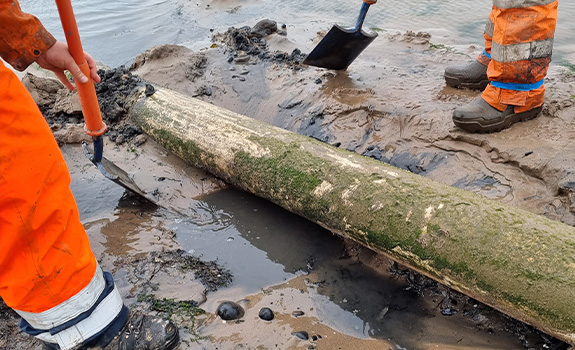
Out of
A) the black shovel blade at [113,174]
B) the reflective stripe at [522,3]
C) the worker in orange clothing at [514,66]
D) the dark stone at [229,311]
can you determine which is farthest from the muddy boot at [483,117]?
the black shovel blade at [113,174]

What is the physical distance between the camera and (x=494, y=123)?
334 centimetres

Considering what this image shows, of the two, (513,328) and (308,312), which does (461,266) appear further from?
(308,312)

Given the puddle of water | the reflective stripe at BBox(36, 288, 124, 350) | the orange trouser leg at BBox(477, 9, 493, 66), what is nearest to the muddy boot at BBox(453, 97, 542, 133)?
the orange trouser leg at BBox(477, 9, 493, 66)

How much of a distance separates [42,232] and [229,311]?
3.62 feet

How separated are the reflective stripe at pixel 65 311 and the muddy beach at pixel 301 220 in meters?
0.52

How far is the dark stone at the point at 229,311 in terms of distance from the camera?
2.36 m

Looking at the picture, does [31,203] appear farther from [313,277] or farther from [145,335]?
[313,277]

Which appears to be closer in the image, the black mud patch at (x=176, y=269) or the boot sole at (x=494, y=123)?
the black mud patch at (x=176, y=269)

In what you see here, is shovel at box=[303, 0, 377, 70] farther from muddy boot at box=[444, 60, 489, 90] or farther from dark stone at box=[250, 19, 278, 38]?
dark stone at box=[250, 19, 278, 38]

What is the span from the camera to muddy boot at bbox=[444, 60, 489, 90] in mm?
4082

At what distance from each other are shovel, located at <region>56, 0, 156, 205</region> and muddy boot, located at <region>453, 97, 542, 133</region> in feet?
8.43

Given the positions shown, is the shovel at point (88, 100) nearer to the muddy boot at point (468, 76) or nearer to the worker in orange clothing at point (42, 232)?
the worker in orange clothing at point (42, 232)

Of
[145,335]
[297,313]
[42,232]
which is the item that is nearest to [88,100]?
[42,232]

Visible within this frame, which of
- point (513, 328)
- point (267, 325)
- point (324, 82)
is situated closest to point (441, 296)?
point (513, 328)
